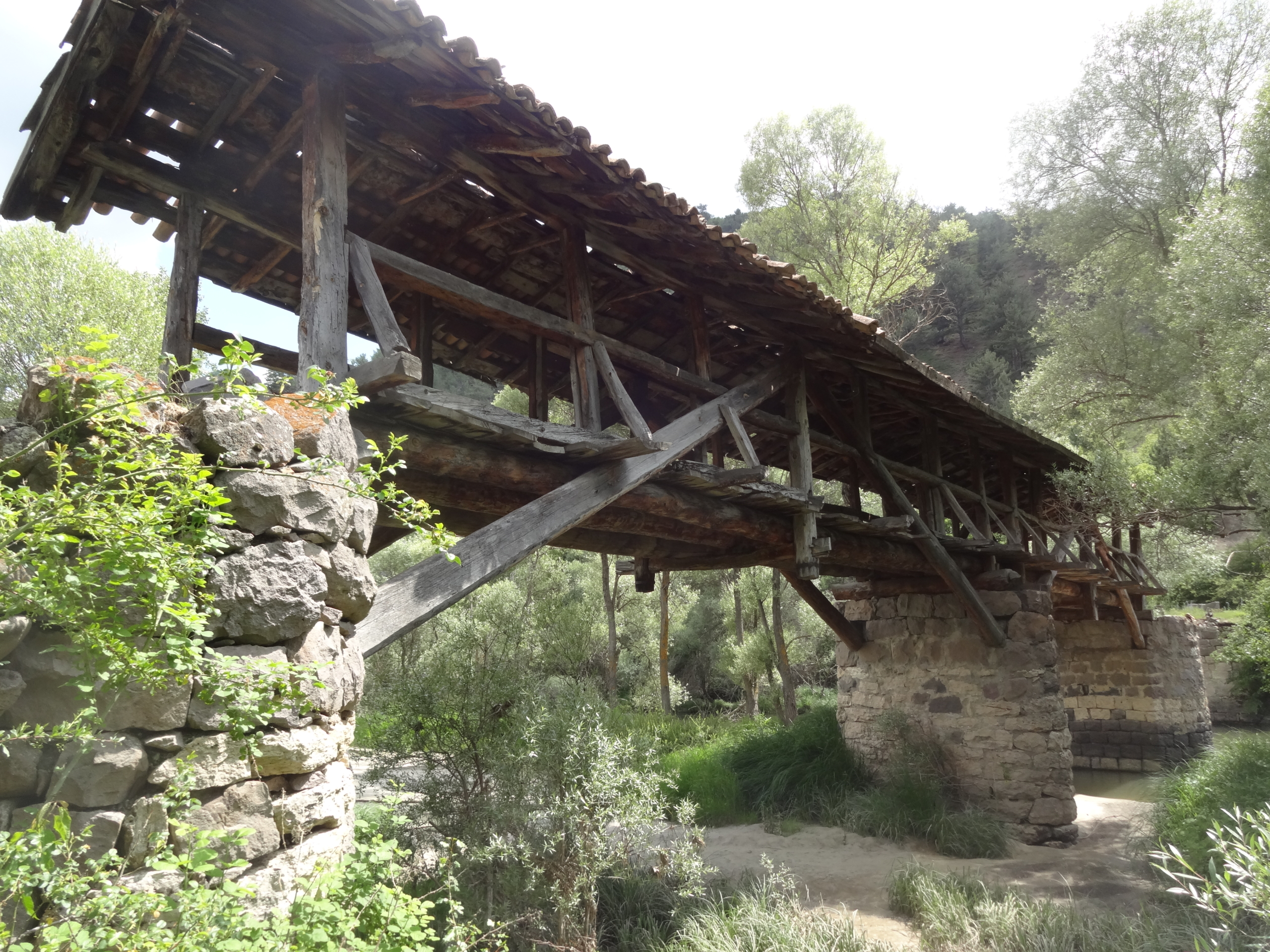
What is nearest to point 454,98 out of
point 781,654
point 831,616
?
point 831,616

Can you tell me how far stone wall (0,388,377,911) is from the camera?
6.63ft

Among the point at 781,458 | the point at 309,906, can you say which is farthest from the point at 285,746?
the point at 781,458

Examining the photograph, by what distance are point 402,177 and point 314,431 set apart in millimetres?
2176

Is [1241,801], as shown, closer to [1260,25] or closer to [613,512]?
[613,512]

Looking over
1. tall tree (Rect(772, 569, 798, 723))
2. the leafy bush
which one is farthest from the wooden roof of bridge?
tall tree (Rect(772, 569, 798, 723))

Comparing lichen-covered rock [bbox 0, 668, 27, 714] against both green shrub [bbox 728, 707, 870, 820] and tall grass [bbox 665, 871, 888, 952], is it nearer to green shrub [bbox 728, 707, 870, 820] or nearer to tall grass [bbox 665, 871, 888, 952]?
tall grass [bbox 665, 871, 888, 952]

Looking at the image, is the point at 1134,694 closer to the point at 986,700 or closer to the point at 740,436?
the point at 986,700

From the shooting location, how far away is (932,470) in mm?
7402

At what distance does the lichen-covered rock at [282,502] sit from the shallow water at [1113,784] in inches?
421

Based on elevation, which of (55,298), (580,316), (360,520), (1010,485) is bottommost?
(360,520)

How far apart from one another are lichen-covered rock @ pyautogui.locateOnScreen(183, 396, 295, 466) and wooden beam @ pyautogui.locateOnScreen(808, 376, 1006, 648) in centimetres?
458

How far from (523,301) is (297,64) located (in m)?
2.32

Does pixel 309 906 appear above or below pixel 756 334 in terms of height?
below

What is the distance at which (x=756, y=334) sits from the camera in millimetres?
5844
